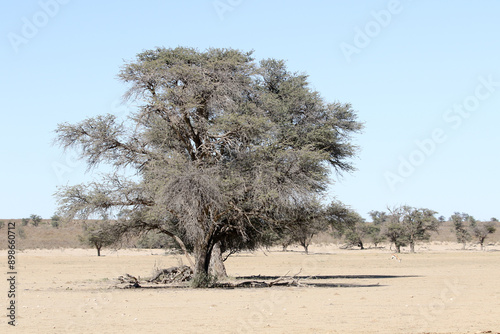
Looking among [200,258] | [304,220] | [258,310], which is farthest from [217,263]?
[258,310]

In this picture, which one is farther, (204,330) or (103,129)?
(103,129)

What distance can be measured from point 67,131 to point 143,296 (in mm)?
7584

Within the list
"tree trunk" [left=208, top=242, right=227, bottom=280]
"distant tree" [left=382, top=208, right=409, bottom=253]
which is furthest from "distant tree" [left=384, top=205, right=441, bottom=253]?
"tree trunk" [left=208, top=242, right=227, bottom=280]

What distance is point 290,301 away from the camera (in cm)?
1908

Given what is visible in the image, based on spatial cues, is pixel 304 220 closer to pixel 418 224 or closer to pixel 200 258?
pixel 200 258

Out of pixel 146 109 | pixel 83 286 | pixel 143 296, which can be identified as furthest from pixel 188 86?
pixel 83 286

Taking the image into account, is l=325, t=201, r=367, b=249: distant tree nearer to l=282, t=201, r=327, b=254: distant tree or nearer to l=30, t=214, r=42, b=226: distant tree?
l=282, t=201, r=327, b=254: distant tree

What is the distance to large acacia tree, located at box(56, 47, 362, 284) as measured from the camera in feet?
73.5

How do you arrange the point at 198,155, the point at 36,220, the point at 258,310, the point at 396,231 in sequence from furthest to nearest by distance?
the point at 36,220 < the point at 396,231 < the point at 198,155 < the point at 258,310

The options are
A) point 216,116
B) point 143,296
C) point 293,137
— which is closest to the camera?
point 143,296

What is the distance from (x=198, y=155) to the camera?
24562 mm

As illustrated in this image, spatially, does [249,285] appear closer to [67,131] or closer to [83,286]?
[83,286]

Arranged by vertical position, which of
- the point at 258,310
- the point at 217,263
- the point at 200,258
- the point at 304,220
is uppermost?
the point at 304,220

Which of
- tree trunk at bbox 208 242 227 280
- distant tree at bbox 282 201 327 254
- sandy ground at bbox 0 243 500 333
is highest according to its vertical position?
distant tree at bbox 282 201 327 254
